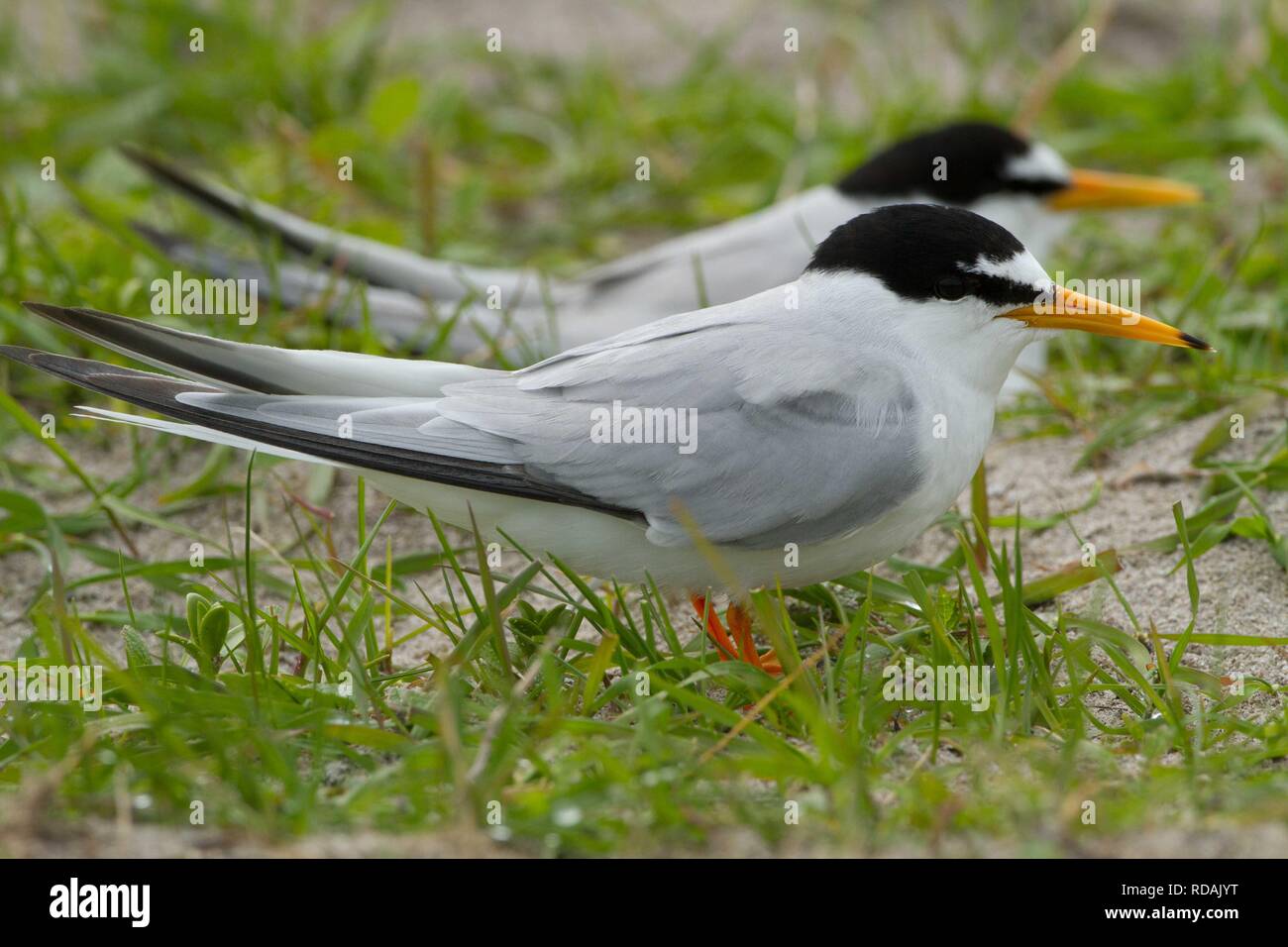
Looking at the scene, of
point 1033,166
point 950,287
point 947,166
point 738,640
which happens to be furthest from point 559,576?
point 1033,166

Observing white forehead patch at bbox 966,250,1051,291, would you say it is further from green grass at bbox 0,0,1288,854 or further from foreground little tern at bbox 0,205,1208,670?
green grass at bbox 0,0,1288,854

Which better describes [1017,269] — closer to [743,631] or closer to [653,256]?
[743,631]

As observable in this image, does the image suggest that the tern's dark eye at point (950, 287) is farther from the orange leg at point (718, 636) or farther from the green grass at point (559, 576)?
the orange leg at point (718, 636)

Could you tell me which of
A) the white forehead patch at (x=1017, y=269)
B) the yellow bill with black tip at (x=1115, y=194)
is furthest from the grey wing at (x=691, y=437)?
the yellow bill with black tip at (x=1115, y=194)

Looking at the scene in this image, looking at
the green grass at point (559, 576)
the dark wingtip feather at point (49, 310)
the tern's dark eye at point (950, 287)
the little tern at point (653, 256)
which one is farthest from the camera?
the little tern at point (653, 256)

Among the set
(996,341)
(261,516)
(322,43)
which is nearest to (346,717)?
(261,516)

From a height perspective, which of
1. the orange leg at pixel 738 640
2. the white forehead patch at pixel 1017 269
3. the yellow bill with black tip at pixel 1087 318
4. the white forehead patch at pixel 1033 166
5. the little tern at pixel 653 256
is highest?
the white forehead patch at pixel 1033 166
